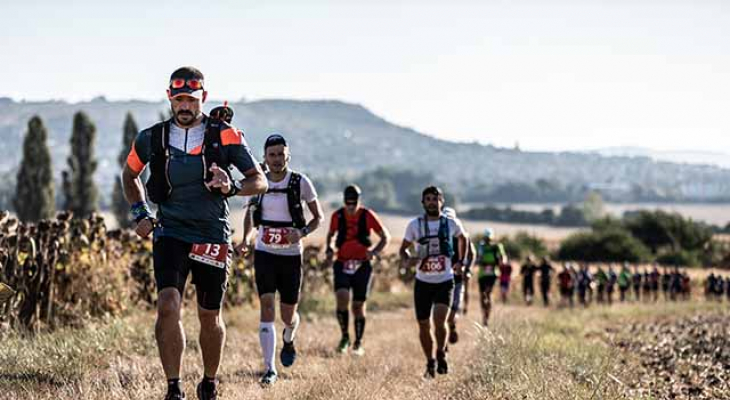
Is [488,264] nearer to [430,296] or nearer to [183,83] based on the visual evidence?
[430,296]

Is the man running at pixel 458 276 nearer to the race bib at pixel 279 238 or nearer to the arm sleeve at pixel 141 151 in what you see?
the race bib at pixel 279 238

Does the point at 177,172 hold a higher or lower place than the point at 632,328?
higher

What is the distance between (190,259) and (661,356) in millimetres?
8839

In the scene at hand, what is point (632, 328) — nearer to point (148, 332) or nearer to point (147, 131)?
point (148, 332)

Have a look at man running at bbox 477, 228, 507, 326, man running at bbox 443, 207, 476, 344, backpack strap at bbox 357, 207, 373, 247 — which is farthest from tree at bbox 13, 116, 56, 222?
backpack strap at bbox 357, 207, 373, 247

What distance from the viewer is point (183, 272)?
5.77 metres

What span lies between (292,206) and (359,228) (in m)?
2.46

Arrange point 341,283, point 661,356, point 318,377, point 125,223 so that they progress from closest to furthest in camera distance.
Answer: point 318,377 < point 341,283 < point 661,356 < point 125,223

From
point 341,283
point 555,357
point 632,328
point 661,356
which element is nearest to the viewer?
point 555,357

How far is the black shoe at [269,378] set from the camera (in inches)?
290

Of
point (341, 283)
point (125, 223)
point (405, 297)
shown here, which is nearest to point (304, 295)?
point (405, 297)

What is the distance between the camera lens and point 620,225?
93438 mm

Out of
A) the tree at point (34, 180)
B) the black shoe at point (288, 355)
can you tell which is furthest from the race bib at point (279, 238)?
the tree at point (34, 180)

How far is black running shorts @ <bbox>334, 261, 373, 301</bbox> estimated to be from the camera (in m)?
11.1
